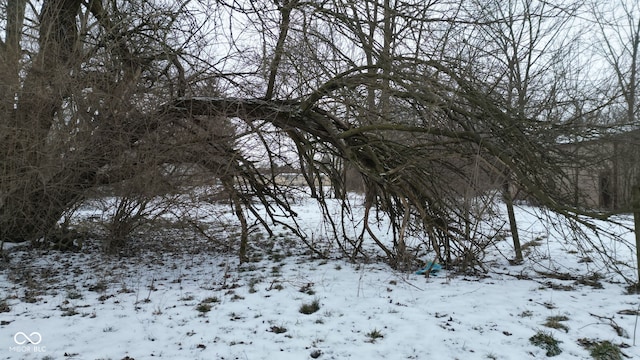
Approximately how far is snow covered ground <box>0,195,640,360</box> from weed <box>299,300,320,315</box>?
0.13 ft

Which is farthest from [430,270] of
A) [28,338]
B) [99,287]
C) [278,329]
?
[28,338]

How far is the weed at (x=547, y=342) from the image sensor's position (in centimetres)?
314

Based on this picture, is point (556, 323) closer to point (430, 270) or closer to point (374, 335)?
point (374, 335)

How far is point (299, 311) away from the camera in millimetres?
4062

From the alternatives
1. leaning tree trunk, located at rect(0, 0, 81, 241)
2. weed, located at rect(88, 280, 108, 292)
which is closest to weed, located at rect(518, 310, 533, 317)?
weed, located at rect(88, 280, 108, 292)

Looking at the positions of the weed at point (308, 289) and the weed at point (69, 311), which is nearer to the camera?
the weed at point (69, 311)

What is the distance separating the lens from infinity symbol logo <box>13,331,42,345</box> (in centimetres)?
335

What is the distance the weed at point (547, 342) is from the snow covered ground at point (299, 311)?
4 cm

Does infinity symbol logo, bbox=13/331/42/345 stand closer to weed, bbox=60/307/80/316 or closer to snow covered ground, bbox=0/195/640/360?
snow covered ground, bbox=0/195/640/360

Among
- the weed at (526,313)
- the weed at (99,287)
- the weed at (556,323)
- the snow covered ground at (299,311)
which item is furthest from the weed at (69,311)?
the weed at (556,323)

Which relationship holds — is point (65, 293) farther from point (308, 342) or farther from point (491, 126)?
point (491, 126)

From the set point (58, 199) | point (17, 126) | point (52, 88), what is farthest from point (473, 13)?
point (58, 199)
